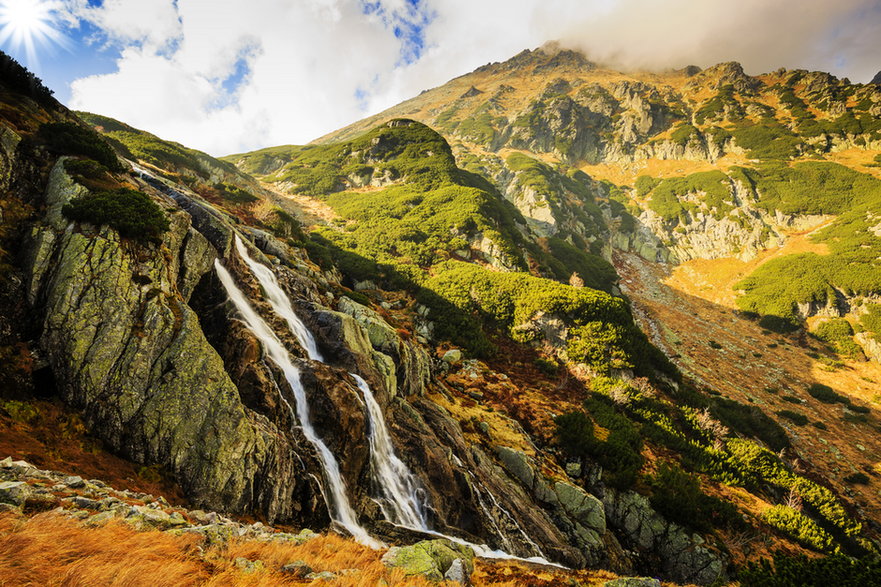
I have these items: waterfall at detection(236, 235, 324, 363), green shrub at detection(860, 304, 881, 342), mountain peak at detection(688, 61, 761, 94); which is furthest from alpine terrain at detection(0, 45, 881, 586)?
mountain peak at detection(688, 61, 761, 94)

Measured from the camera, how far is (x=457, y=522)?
13648mm

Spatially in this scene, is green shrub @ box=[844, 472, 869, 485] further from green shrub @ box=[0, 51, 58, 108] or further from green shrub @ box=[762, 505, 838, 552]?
green shrub @ box=[0, 51, 58, 108]

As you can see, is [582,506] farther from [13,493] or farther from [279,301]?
[13,493]

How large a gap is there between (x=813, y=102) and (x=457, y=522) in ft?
499

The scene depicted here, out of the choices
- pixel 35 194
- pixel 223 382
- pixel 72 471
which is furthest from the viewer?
pixel 35 194

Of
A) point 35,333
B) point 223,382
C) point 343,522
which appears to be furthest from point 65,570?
point 35,333

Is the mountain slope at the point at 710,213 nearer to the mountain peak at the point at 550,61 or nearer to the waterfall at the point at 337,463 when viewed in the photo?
the waterfall at the point at 337,463

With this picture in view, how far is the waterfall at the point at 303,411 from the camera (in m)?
10.9

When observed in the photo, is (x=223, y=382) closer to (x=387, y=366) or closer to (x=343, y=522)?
(x=343, y=522)

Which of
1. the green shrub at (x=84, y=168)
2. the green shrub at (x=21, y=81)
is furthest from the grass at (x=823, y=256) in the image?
the green shrub at (x=21, y=81)

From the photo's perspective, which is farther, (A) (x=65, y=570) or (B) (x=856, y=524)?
(B) (x=856, y=524)

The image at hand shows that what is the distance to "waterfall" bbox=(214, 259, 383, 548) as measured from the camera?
10.9 metres

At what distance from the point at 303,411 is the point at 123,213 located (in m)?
9.14

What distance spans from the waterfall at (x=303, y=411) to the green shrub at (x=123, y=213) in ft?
10.3
